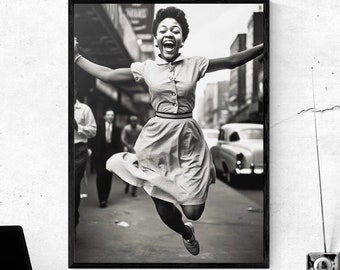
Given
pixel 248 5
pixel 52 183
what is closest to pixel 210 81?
pixel 248 5

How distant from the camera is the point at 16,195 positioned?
2729 mm

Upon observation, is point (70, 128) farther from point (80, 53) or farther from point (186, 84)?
point (186, 84)

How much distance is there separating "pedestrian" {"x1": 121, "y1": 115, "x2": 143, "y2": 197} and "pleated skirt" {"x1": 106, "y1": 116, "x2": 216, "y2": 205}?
0.02 meters

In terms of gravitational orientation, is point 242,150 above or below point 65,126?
below

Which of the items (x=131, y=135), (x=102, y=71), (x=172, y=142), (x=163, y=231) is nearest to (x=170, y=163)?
(x=172, y=142)

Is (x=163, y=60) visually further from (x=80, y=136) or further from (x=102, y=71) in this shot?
(x=80, y=136)

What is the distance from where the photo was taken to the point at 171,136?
271 cm

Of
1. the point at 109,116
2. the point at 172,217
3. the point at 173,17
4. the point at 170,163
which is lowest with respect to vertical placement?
the point at 172,217

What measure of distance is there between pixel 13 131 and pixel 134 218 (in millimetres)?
789

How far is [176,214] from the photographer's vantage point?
270 centimetres

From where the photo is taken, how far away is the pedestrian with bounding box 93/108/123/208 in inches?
106

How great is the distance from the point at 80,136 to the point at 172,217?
2.10 feet

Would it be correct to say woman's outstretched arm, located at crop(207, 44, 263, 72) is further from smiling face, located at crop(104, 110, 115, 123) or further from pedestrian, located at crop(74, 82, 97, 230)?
pedestrian, located at crop(74, 82, 97, 230)

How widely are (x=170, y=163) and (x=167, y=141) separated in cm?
12
